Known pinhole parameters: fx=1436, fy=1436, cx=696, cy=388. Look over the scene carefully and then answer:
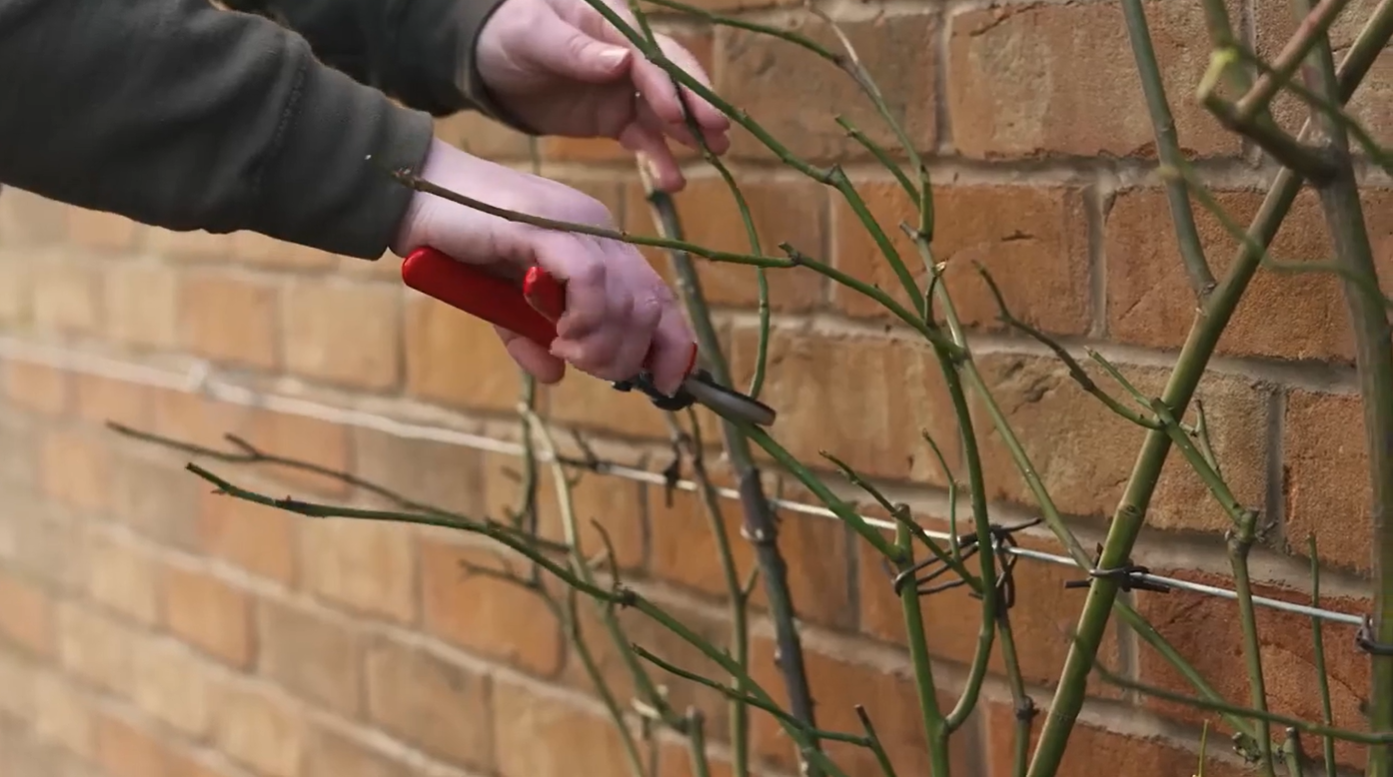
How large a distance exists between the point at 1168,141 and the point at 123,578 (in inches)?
56.1

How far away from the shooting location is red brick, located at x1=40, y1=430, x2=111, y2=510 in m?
1.68

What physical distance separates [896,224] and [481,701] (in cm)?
60

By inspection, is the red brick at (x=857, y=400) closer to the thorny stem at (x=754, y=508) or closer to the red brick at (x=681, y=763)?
the thorny stem at (x=754, y=508)

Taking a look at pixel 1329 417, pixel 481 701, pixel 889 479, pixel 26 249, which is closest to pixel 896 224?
pixel 889 479

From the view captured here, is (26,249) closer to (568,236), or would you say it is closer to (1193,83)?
(568,236)

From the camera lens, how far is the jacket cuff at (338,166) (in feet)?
2.16

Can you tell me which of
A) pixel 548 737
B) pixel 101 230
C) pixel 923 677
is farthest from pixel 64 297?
pixel 923 677

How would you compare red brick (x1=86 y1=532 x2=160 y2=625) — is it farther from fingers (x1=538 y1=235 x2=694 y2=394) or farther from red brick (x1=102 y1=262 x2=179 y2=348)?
fingers (x1=538 y1=235 x2=694 y2=394)

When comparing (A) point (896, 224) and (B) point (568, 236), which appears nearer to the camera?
(B) point (568, 236)

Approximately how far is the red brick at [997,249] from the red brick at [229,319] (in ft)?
2.30

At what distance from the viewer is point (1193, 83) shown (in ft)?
2.50

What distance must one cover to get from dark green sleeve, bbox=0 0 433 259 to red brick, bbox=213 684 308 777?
0.90 m

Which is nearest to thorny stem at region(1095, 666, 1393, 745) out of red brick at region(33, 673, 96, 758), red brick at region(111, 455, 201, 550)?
red brick at region(111, 455, 201, 550)

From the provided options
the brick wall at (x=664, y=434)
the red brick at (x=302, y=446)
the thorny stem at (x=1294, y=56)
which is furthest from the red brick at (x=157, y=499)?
the thorny stem at (x=1294, y=56)
